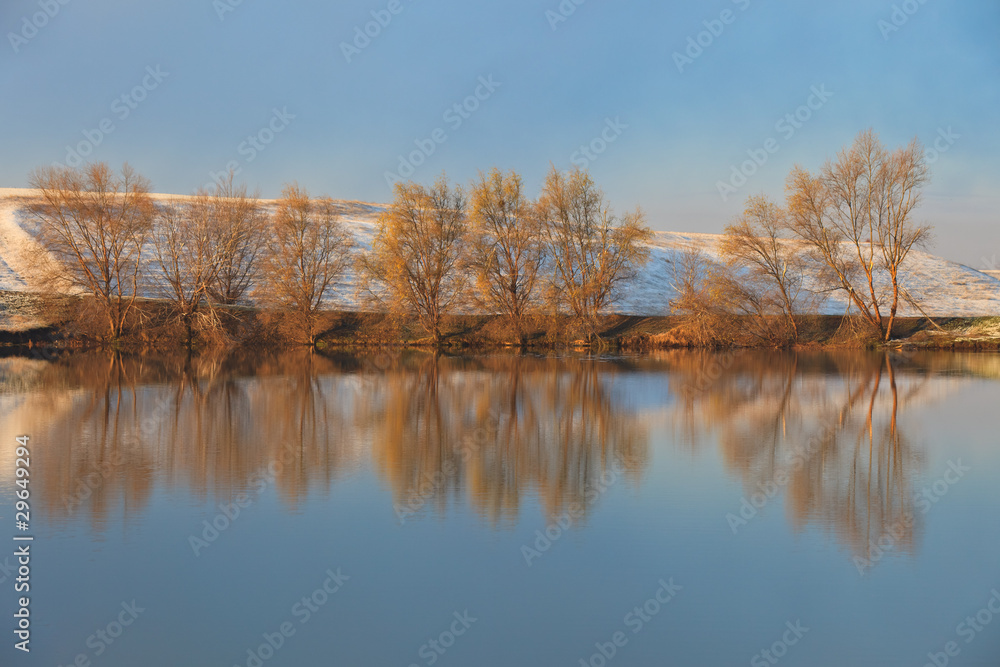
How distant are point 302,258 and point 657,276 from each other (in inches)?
1219

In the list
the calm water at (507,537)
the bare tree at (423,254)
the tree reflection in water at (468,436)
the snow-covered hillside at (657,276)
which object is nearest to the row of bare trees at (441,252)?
the bare tree at (423,254)

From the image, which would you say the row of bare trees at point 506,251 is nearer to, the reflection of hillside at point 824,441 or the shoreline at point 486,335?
the shoreline at point 486,335

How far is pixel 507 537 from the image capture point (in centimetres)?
701

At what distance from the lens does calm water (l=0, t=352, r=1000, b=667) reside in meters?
5.12

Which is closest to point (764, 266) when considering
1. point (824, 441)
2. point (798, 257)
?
point (798, 257)

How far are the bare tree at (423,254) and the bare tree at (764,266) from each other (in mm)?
15109

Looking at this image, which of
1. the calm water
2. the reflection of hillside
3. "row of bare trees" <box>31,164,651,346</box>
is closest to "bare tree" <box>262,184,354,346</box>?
"row of bare trees" <box>31,164,651,346</box>

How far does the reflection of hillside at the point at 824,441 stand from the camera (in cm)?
789

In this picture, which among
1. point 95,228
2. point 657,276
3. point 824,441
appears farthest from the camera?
point 657,276

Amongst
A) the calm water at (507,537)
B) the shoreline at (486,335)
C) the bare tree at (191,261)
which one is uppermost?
the bare tree at (191,261)

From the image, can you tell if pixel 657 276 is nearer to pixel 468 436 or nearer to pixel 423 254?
pixel 423 254

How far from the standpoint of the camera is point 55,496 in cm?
835

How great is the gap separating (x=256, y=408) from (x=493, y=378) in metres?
9.08

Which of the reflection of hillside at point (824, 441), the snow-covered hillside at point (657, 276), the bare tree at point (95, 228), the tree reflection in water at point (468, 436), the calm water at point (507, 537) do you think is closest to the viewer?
the calm water at point (507, 537)
